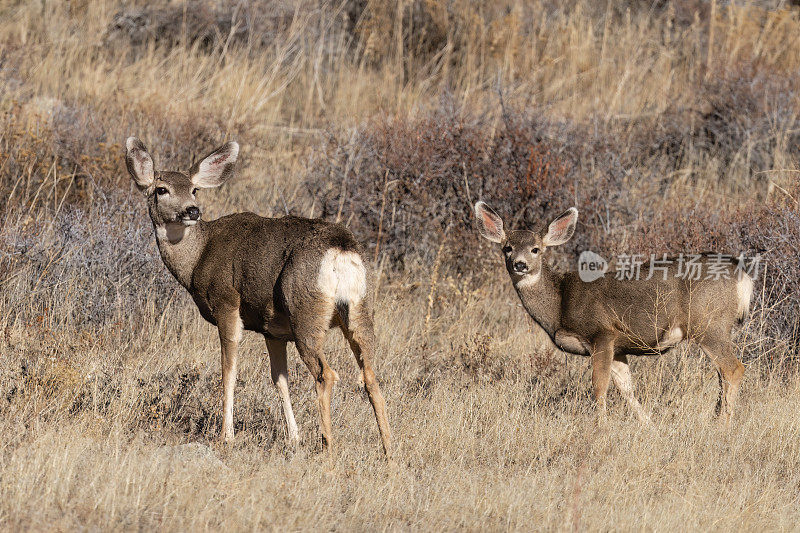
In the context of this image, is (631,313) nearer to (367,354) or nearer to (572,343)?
(572,343)

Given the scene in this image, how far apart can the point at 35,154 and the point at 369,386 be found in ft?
19.3

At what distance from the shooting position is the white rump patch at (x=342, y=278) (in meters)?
5.45

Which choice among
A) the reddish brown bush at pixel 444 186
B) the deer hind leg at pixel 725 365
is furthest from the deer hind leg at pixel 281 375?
the reddish brown bush at pixel 444 186

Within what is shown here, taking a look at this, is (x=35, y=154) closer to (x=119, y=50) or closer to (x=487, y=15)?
(x=119, y=50)

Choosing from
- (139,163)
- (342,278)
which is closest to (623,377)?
(342,278)

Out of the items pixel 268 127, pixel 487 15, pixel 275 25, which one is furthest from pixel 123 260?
pixel 487 15

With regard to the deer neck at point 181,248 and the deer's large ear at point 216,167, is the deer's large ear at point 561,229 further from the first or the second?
the deer neck at point 181,248

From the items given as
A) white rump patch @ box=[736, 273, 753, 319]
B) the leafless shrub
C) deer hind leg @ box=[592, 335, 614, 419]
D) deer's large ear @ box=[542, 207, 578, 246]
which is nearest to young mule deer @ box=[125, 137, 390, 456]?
deer hind leg @ box=[592, 335, 614, 419]

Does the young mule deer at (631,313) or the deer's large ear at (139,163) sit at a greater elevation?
the deer's large ear at (139,163)

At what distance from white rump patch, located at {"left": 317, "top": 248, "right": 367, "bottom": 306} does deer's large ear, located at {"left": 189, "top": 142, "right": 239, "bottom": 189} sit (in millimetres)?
1439

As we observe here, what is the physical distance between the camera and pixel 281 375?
638cm

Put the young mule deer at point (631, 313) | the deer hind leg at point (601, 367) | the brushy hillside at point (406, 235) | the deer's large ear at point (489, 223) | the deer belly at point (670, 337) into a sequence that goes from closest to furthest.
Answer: the brushy hillside at point (406, 235), the deer hind leg at point (601, 367), the young mule deer at point (631, 313), the deer belly at point (670, 337), the deer's large ear at point (489, 223)

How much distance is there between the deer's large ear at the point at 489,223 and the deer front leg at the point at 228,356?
2.34 m

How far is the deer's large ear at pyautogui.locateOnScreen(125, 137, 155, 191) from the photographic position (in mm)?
6477
